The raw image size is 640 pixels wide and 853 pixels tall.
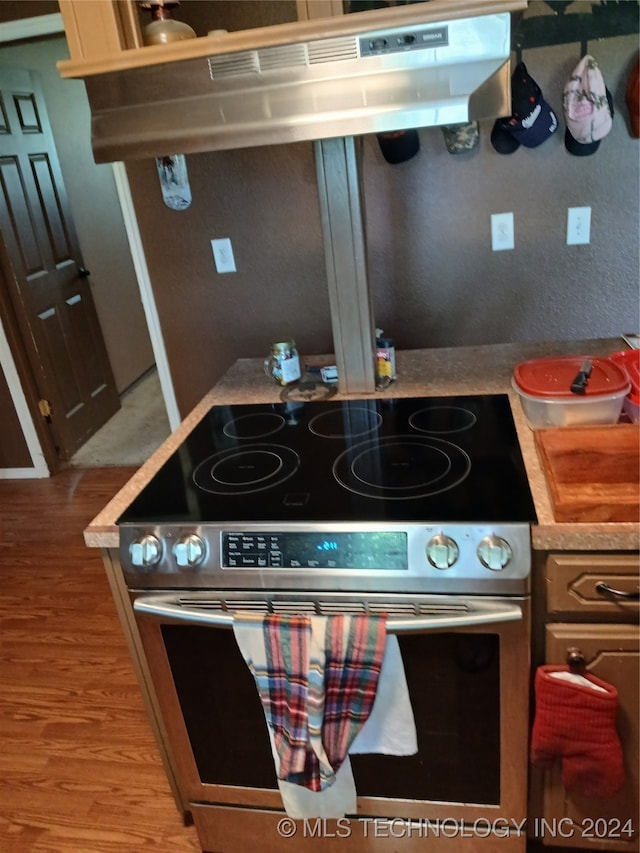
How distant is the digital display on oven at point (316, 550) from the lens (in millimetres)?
1099

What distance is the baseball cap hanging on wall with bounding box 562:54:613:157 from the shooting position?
1704mm

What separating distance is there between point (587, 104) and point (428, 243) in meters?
0.57

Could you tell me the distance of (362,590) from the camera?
1.11 m

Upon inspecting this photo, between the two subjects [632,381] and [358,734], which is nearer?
[358,734]

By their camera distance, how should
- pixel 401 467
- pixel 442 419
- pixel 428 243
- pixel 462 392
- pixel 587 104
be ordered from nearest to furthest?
pixel 401 467 < pixel 442 419 < pixel 462 392 < pixel 587 104 < pixel 428 243

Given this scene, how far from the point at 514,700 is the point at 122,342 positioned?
367cm

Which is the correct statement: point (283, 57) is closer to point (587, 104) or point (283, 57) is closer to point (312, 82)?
point (312, 82)

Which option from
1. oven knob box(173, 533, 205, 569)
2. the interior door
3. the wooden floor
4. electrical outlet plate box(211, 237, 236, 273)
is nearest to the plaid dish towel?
oven knob box(173, 533, 205, 569)

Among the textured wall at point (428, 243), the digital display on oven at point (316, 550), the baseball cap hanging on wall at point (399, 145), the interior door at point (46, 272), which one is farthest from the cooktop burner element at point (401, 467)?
the interior door at point (46, 272)

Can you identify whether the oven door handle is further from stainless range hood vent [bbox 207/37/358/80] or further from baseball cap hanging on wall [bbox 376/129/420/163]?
baseball cap hanging on wall [bbox 376/129/420/163]

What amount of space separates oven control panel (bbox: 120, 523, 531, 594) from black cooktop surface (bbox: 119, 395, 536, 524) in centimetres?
3

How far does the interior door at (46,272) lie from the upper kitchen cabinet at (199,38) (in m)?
2.10

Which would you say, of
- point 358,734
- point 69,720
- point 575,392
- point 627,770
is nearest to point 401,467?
point 575,392

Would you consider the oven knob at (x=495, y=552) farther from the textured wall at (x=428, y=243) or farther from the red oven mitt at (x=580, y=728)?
the textured wall at (x=428, y=243)
